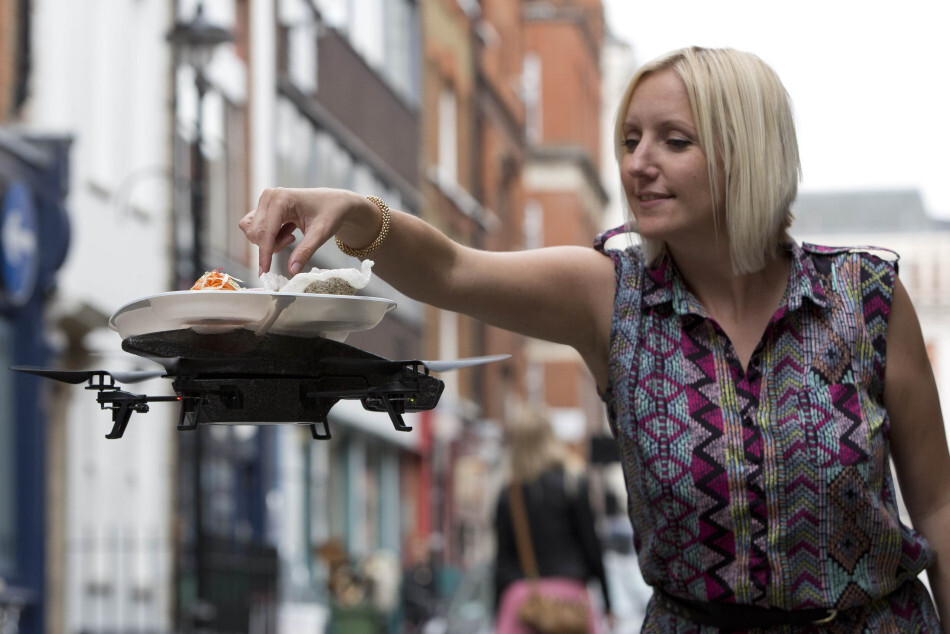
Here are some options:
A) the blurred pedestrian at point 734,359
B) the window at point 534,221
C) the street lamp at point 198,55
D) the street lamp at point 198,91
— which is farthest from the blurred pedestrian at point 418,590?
the window at point 534,221

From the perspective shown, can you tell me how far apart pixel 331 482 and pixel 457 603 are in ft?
37.6

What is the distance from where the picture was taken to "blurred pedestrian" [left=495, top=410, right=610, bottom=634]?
8.27 metres

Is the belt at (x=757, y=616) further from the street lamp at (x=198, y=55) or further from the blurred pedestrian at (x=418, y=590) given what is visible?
the blurred pedestrian at (x=418, y=590)

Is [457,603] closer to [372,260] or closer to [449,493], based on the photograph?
[372,260]

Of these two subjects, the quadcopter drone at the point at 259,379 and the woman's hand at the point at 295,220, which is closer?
the quadcopter drone at the point at 259,379

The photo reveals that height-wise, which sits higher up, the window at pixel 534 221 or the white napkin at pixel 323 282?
the window at pixel 534 221

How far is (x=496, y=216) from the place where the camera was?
4256cm

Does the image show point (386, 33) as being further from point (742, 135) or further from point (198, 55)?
point (742, 135)

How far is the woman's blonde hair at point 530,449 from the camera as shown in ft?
27.5

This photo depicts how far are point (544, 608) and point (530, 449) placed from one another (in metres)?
0.96

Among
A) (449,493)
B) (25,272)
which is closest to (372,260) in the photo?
→ (25,272)

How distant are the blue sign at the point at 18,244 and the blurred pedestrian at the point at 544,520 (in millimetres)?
5304

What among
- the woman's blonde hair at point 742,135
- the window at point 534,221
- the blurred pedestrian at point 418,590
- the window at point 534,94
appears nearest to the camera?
the woman's blonde hair at point 742,135

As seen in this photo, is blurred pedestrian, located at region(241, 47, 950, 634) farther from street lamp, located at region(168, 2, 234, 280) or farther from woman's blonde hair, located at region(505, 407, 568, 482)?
street lamp, located at region(168, 2, 234, 280)
